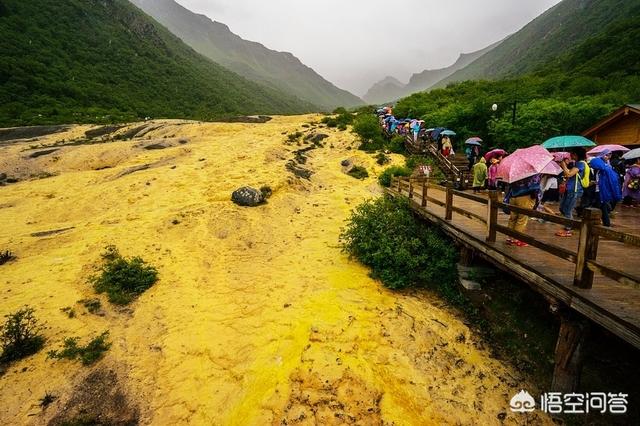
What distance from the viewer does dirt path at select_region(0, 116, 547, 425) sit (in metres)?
5.44

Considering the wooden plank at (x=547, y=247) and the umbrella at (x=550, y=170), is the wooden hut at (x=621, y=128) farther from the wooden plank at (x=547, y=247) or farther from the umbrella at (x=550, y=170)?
the wooden plank at (x=547, y=247)

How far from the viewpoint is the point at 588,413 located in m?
5.34

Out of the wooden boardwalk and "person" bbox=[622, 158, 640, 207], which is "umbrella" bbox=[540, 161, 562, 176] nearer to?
the wooden boardwalk

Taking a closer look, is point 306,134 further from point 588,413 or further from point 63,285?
point 588,413

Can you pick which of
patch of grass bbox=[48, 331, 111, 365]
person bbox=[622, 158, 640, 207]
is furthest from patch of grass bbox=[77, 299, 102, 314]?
person bbox=[622, 158, 640, 207]

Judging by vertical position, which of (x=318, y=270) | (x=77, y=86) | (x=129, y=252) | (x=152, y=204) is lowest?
(x=318, y=270)

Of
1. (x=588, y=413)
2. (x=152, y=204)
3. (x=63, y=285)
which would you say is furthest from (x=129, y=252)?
(x=588, y=413)

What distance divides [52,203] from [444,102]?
31.0m

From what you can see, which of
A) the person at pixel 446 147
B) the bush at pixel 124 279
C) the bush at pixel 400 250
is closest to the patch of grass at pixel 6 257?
the bush at pixel 124 279

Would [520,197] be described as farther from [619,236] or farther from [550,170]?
[619,236]

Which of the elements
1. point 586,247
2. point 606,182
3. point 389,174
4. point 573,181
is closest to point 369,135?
point 389,174

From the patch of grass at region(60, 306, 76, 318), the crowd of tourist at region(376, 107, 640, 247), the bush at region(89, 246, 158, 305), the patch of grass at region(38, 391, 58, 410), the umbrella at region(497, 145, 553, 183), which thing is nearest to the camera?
the patch of grass at region(38, 391, 58, 410)

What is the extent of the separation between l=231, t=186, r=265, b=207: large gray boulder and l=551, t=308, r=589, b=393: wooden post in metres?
11.0

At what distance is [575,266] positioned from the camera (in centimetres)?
500
